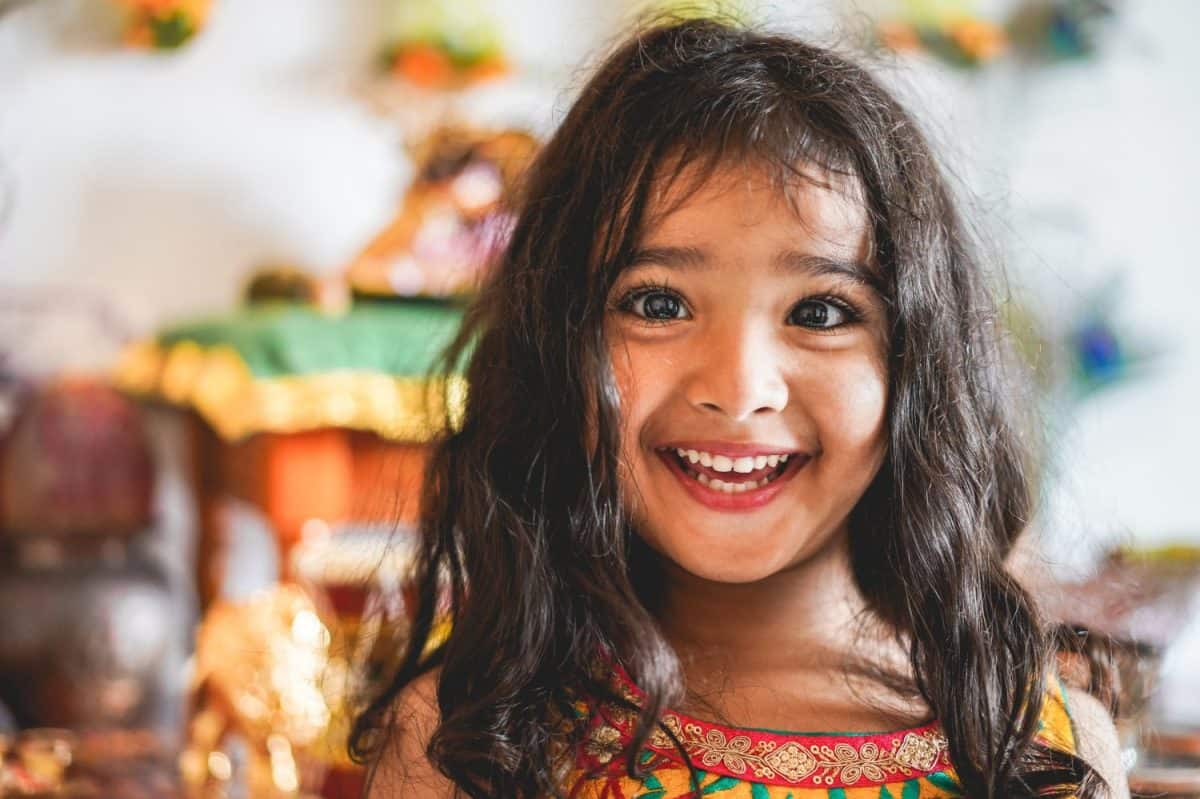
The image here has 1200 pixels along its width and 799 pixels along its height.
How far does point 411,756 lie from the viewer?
2.85 ft

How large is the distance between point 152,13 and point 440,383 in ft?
5.03

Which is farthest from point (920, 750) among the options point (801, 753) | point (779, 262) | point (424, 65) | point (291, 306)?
point (424, 65)

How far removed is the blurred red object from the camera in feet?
7.11

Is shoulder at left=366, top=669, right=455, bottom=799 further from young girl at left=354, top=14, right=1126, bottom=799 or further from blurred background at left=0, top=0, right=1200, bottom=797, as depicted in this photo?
blurred background at left=0, top=0, right=1200, bottom=797

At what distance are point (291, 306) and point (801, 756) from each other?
155cm

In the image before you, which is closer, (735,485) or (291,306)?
(735,485)

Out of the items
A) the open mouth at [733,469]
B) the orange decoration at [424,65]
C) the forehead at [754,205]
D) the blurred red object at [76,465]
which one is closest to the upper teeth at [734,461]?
the open mouth at [733,469]

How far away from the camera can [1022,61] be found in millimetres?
3180

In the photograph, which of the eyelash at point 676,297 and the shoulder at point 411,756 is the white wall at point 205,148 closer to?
the eyelash at point 676,297

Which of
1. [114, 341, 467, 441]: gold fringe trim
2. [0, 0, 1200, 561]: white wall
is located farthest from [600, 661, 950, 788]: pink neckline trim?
[0, 0, 1200, 561]: white wall

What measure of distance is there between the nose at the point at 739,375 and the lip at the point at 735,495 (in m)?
0.03

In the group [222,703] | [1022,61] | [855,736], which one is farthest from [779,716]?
[1022,61]

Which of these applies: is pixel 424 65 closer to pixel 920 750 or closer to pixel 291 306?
pixel 291 306

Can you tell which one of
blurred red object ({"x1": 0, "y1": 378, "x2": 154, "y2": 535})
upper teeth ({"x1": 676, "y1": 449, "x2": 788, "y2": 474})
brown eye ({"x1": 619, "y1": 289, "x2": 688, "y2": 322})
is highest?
brown eye ({"x1": 619, "y1": 289, "x2": 688, "y2": 322})
